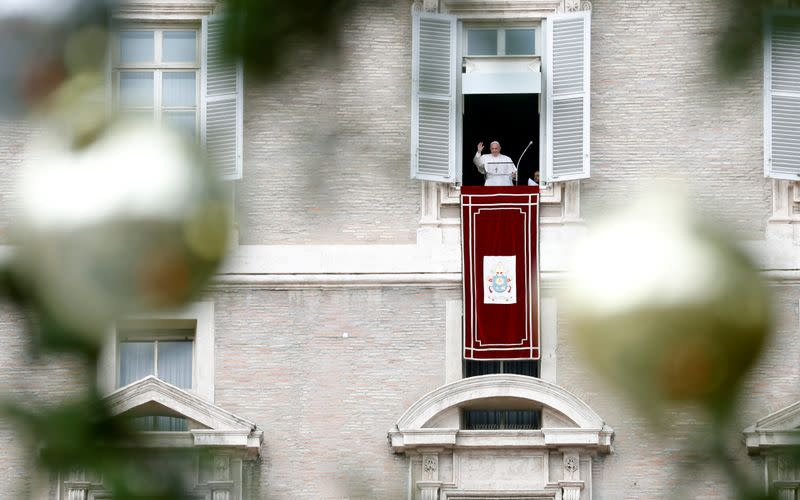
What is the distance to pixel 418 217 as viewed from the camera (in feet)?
51.9

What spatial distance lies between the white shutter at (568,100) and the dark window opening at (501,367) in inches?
60.2

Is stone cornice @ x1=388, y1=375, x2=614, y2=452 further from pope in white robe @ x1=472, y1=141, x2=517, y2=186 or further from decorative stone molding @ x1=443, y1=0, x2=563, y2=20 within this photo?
decorative stone molding @ x1=443, y1=0, x2=563, y2=20

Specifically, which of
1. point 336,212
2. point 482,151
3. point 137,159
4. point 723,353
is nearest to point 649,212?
point 723,353

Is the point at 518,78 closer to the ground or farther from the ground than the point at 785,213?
farther from the ground

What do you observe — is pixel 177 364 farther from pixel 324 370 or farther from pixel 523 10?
pixel 523 10

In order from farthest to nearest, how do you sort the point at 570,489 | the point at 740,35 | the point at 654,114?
the point at 654,114, the point at 570,489, the point at 740,35

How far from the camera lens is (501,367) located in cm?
1574

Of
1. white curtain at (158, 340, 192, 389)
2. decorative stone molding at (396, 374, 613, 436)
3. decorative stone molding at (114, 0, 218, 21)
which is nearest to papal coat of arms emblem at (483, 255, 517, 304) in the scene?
decorative stone molding at (396, 374, 613, 436)

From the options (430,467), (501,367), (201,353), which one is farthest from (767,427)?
(201,353)

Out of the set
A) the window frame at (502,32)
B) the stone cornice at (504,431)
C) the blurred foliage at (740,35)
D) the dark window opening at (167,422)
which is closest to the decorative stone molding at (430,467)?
the stone cornice at (504,431)

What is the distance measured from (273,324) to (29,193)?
1398 cm

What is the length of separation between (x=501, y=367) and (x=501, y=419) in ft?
1.49

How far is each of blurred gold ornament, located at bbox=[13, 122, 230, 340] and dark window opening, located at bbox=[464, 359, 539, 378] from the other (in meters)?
13.8

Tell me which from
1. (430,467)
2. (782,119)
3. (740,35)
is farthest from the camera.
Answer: (782,119)
